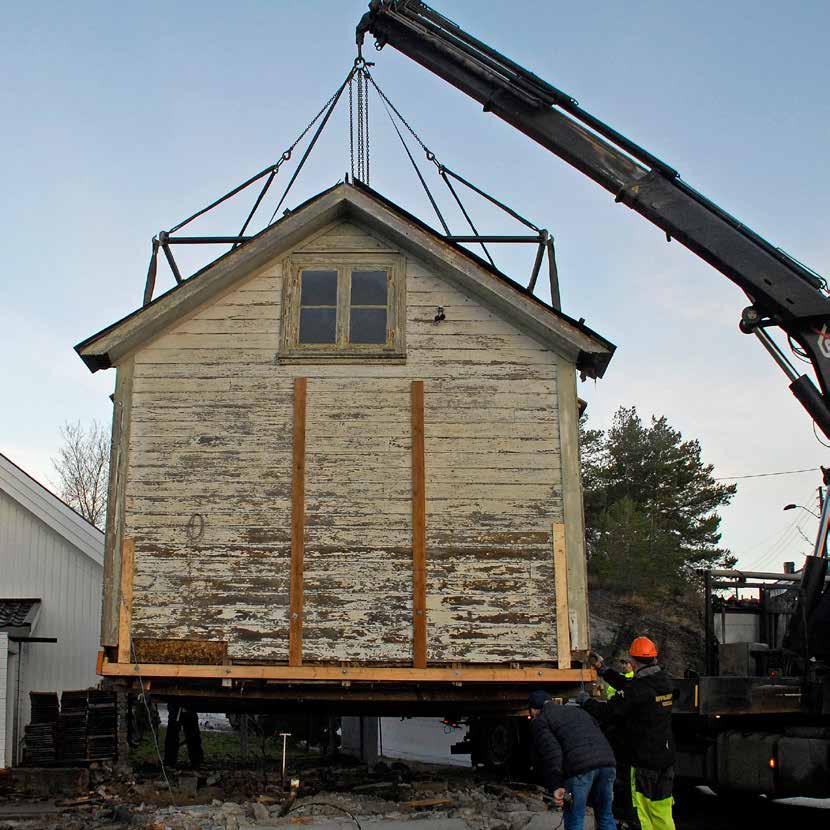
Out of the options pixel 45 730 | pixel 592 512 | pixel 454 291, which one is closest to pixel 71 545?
pixel 45 730

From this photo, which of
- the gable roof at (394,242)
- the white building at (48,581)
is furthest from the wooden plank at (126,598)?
the white building at (48,581)

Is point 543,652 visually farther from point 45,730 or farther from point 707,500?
point 707,500

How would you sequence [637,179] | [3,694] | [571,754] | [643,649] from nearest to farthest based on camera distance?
[571,754]
[643,649]
[637,179]
[3,694]

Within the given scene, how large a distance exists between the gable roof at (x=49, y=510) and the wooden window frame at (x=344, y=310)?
23.0 feet

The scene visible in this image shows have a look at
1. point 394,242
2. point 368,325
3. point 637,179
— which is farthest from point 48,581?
point 637,179

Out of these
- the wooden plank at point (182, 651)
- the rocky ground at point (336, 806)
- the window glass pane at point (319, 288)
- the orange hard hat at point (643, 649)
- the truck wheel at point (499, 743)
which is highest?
the window glass pane at point (319, 288)

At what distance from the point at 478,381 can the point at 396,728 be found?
52.1 ft

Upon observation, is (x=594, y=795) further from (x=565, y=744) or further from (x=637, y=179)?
(x=637, y=179)

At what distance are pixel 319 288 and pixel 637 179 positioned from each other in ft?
14.6

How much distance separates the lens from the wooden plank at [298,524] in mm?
10727

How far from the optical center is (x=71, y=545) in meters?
16.9

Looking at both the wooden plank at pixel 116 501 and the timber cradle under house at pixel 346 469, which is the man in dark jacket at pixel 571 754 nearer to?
the timber cradle under house at pixel 346 469

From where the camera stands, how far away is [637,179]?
1316 centimetres

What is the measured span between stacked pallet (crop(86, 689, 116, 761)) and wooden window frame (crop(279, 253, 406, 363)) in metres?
6.48
